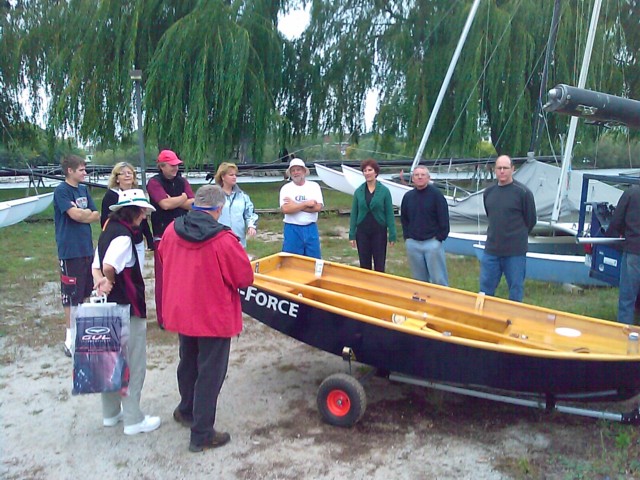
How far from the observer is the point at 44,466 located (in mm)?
3277

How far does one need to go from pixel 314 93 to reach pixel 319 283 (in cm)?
1323

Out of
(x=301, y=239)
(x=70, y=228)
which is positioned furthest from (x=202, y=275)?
(x=301, y=239)

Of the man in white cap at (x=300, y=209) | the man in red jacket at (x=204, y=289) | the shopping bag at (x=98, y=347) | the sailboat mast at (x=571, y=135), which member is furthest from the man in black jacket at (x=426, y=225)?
the sailboat mast at (x=571, y=135)

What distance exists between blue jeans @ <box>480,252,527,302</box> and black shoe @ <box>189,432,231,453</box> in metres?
2.69

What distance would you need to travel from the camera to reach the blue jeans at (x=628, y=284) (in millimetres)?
4723

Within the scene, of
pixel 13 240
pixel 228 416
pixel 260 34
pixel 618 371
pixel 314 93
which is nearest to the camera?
pixel 618 371

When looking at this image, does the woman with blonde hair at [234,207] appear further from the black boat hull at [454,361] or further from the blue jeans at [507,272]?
the blue jeans at [507,272]

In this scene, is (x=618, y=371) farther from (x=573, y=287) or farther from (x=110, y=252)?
(x=573, y=287)

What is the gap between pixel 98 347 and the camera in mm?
3291

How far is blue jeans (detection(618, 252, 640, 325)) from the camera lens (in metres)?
4.72

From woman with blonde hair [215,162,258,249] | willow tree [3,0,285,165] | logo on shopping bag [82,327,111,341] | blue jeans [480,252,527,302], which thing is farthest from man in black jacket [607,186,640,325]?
willow tree [3,0,285,165]

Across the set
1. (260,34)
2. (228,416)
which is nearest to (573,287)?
(228,416)

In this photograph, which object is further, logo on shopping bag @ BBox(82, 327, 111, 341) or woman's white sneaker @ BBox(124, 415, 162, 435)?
woman's white sneaker @ BBox(124, 415, 162, 435)

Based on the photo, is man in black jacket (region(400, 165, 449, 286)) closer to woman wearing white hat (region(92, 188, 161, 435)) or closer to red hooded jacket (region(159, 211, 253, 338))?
red hooded jacket (region(159, 211, 253, 338))
